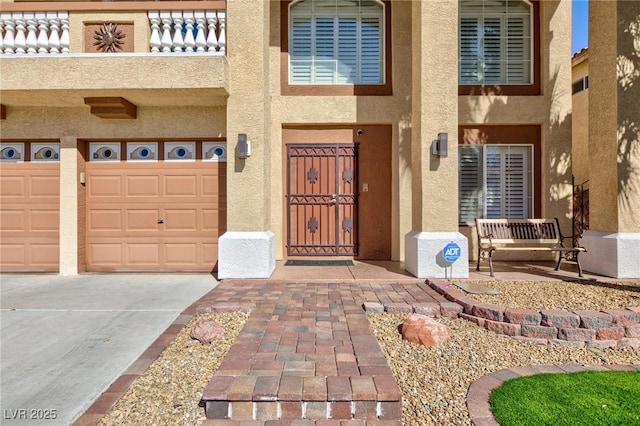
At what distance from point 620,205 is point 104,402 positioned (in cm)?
793

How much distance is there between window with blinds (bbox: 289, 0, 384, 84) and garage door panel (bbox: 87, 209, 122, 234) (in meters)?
4.83

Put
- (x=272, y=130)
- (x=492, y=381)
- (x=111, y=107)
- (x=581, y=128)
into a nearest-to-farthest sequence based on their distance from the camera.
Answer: (x=492, y=381)
(x=111, y=107)
(x=272, y=130)
(x=581, y=128)

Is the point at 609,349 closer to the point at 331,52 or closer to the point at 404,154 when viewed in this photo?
the point at 404,154

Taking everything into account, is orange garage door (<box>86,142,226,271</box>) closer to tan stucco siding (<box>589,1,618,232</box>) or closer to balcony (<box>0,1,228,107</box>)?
balcony (<box>0,1,228,107</box>)

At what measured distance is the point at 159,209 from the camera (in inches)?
289

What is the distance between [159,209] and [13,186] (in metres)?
3.02

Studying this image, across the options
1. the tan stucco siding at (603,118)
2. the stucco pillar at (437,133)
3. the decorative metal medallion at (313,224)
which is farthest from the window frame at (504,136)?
the decorative metal medallion at (313,224)

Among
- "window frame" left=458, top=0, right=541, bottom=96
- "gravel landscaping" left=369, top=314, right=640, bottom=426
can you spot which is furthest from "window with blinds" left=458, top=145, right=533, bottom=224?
"gravel landscaping" left=369, top=314, right=640, bottom=426

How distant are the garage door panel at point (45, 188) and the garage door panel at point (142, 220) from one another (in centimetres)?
153

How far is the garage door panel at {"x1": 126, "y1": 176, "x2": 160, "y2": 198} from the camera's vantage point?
736 centimetres

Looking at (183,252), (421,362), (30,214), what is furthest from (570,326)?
(30,214)

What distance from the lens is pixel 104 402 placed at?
9.15ft

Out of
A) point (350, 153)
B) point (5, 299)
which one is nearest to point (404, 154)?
point (350, 153)

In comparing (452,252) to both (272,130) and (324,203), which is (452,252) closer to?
(324,203)
